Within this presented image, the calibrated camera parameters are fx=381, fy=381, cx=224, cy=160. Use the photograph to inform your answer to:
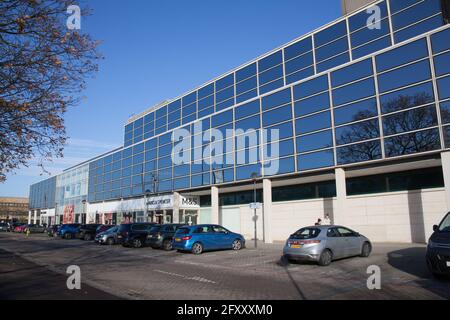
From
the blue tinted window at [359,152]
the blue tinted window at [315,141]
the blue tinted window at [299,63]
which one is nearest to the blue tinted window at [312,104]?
the blue tinted window at [315,141]

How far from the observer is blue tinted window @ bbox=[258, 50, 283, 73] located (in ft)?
108

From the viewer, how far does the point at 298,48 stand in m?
31.5

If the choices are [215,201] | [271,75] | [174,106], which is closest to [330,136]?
[271,75]

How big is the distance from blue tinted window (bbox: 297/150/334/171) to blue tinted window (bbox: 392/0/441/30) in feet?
32.5

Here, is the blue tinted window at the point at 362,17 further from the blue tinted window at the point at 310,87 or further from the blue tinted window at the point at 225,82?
the blue tinted window at the point at 225,82

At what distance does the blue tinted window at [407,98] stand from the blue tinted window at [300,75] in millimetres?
9396

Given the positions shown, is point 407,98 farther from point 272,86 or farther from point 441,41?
point 272,86

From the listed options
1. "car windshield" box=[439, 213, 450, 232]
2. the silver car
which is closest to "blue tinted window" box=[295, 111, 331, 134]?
the silver car

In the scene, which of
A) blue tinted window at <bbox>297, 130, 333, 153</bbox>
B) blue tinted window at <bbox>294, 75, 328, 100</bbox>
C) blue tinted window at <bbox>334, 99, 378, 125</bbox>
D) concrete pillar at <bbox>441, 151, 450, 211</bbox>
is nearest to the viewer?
concrete pillar at <bbox>441, 151, 450, 211</bbox>

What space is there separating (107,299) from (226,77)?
105 feet

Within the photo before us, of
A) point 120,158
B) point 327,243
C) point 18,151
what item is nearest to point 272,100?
point 327,243

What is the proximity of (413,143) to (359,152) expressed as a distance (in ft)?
10.3

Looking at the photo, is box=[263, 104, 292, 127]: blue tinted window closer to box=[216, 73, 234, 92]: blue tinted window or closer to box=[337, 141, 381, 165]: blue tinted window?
box=[337, 141, 381, 165]: blue tinted window

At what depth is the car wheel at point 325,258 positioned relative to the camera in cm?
1409
